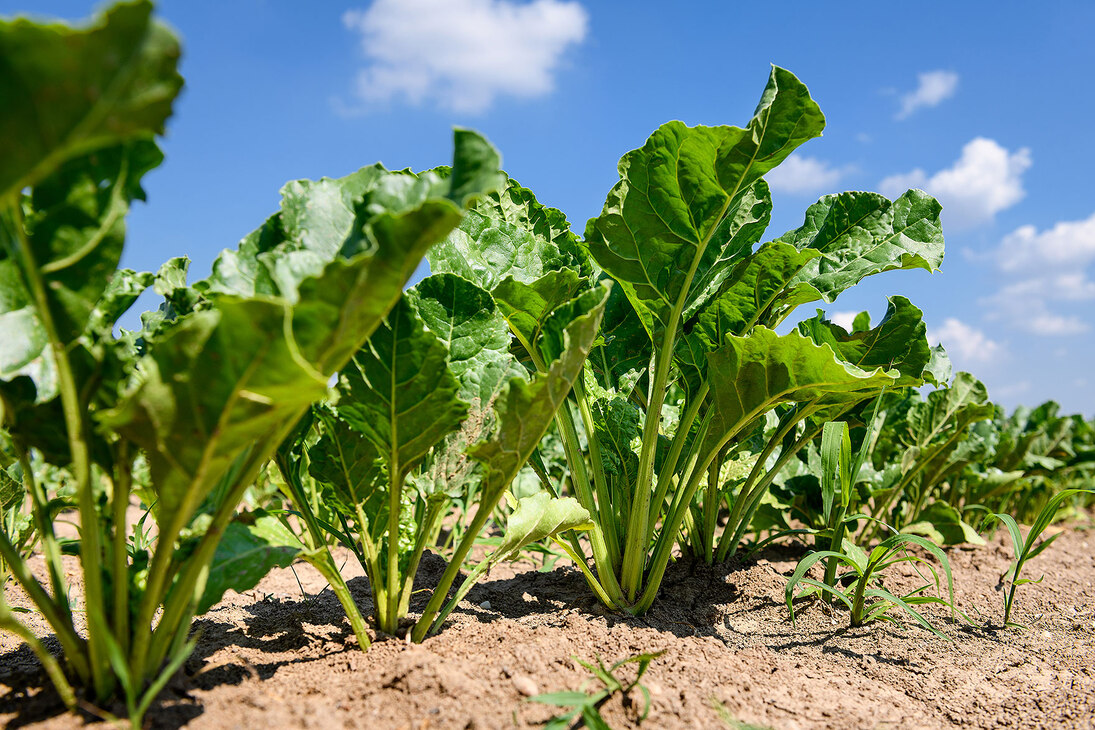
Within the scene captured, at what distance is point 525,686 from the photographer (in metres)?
1.36

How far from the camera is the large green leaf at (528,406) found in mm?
1369

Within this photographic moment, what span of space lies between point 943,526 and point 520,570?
2050 millimetres

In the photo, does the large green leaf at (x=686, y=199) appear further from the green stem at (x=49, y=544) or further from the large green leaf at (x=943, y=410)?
the large green leaf at (x=943, y=410)

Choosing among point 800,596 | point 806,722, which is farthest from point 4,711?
point 800,596

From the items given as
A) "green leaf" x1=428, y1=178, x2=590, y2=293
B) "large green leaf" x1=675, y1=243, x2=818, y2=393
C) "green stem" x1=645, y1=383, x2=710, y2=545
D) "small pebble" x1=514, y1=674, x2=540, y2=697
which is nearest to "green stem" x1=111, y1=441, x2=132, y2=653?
"small pebble" x1=514, y1=674, x2=540, y2=697

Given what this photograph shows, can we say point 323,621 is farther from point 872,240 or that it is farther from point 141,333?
point 872,240

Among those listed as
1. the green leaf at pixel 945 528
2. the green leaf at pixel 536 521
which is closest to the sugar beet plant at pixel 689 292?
the green leaf at pixel 536 521

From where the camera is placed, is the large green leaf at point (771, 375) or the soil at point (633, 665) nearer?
the soil at point (633, 665)

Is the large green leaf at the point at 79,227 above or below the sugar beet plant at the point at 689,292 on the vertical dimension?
below

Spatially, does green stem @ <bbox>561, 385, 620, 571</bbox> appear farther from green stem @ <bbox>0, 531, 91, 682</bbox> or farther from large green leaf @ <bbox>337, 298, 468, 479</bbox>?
green stem @ <bbox>0, 531, 91, 682</bbox>

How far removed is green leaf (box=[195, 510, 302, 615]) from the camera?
1.27 metres

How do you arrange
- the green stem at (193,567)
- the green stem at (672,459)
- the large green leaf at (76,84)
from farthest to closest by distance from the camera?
the green stem at (672,459)
the green stem at (193,567)
the large green leaf at (76,84)

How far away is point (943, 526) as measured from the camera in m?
3.32

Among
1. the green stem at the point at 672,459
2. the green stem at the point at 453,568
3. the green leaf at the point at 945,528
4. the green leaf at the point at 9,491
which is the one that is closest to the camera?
the green stem at the point at 453,568
